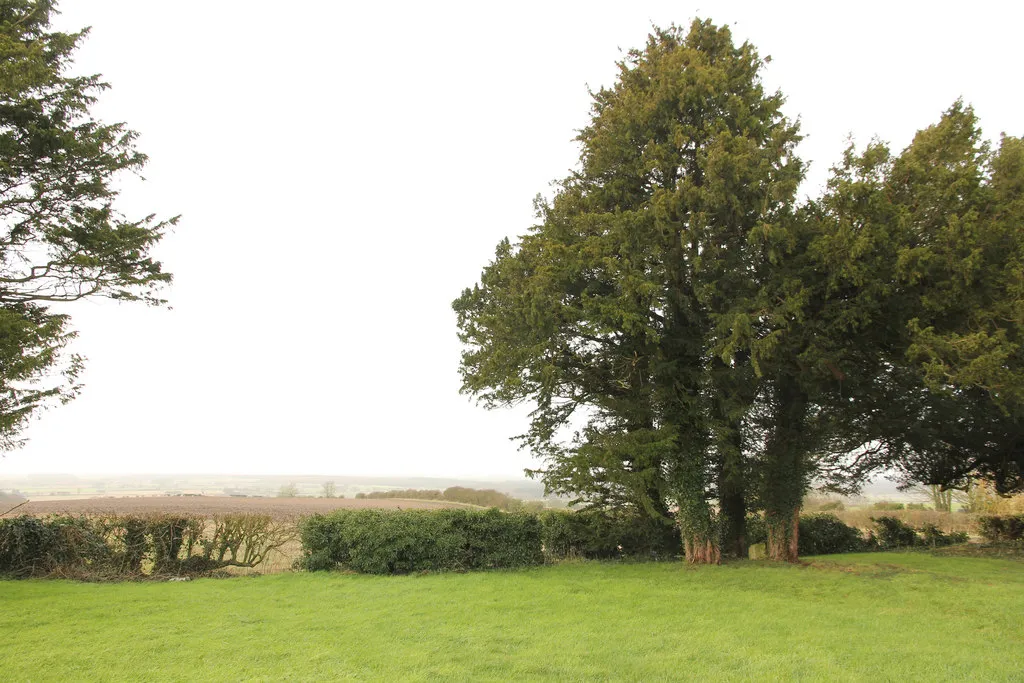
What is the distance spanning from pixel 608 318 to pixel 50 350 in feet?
35.0

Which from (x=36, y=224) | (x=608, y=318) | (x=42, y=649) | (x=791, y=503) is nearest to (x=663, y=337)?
(x=608, y=318)

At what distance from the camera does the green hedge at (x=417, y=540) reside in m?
13.0

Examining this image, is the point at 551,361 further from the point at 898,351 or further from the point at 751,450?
the point at 898,351

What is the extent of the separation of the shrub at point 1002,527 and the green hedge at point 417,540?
62.8 feet

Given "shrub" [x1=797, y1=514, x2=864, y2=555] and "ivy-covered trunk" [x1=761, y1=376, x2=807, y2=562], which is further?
"shrub" [x1=797, y1=514, x2=864, y2=555]

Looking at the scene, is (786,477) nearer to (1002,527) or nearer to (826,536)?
(826,536)

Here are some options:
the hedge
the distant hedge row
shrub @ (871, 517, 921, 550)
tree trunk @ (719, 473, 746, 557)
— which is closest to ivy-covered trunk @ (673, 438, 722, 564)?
tree trunk @ (719, 473, 746, 557)

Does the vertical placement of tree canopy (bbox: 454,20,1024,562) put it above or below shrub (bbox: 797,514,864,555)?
above

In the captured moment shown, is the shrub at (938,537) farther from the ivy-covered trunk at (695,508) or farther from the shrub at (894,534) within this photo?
the ivy-covered trunk at (695,508)

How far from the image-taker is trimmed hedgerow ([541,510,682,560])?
49.9 ft

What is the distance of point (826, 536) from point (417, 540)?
13.7 meters

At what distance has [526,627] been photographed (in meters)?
8.07

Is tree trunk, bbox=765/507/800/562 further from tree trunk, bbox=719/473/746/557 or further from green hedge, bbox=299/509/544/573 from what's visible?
green hedge, bbox=299/509/544/573

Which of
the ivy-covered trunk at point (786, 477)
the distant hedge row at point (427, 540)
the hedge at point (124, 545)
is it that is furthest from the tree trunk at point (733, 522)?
the hedge at point (124, 545)
